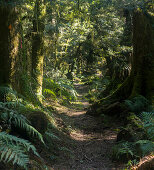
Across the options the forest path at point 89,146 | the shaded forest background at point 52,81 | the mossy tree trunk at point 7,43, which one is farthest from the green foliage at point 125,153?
the mossy tree trunk at point 7,43

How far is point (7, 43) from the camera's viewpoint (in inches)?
175

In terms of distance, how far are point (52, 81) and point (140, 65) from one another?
3779 mm

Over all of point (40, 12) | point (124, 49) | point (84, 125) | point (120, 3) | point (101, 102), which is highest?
point (120, 3)

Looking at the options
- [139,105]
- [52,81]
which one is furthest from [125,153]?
[52,81]

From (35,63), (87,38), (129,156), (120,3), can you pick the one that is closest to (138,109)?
(129,156)

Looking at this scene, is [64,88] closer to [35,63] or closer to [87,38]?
[35,63]

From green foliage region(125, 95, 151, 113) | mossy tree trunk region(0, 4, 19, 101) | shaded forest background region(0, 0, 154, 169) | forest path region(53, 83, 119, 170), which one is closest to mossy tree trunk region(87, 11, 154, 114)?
shaded forest background region(0, 0, 154, 169)

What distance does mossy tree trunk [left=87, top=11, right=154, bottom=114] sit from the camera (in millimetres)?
7855

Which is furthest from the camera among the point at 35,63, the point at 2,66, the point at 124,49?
the point at 124,49

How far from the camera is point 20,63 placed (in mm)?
4883

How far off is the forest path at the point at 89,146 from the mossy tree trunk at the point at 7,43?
7.32 ft

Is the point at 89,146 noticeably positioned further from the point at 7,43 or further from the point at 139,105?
the point at 7,43

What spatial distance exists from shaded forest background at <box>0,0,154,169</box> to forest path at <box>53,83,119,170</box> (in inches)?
15.5

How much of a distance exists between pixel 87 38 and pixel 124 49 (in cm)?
446
